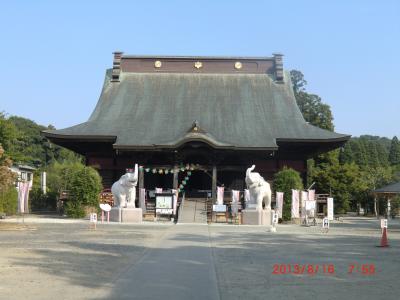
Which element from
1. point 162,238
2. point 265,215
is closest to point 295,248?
point 162,238

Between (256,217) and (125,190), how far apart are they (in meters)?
6.80

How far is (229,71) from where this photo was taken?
39969 millimetres

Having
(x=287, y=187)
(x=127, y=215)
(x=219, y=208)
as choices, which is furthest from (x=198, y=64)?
(x=127, y=215)

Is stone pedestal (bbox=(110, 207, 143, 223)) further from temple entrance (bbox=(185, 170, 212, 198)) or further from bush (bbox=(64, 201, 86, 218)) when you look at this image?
temple entrance (bbox=(185, 170, 212, 198))

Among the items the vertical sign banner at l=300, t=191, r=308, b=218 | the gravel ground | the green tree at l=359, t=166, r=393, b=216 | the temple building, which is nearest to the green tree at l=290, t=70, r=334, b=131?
the green tree at l=359, t=166, r=393, b=216

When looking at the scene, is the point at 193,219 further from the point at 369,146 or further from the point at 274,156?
the point at 369,146

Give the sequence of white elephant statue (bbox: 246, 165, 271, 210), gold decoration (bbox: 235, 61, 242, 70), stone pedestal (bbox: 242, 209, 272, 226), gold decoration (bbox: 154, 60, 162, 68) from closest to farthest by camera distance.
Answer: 1. stone pedestal (bbox: 242, 209, 272, 226)
2. white elephant statue (bbox: 246, 165, 271, 210)
3. gold decoration (bbox: 235, 61, 242, 70)
4. gold decoration (bbox: 154, 60, 162, 68)

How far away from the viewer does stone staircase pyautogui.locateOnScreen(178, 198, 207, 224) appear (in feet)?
92.2

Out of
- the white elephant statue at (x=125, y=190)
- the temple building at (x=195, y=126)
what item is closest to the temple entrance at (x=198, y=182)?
the temple building at (x=195, y=126)

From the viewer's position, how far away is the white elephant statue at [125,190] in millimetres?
27125

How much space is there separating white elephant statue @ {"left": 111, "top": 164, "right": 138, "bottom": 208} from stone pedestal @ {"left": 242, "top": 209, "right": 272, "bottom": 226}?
5.82m

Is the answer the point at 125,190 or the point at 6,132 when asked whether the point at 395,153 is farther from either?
the point at 125,190

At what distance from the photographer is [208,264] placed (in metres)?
11.3
